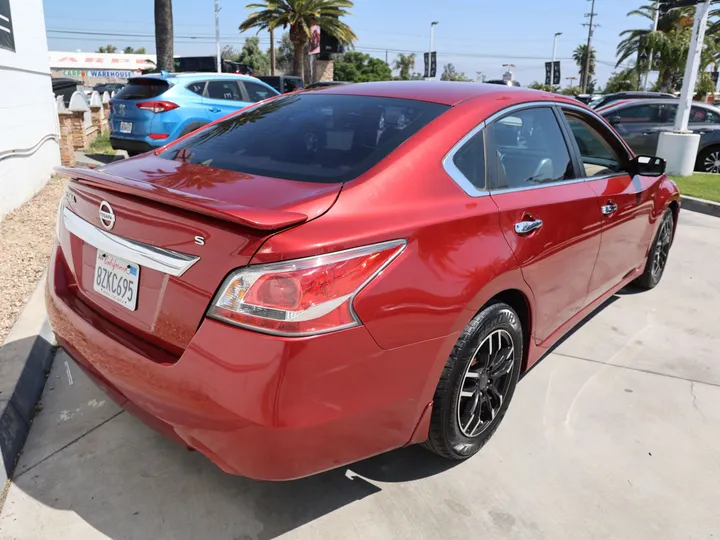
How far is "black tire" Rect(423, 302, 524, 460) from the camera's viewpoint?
233cm

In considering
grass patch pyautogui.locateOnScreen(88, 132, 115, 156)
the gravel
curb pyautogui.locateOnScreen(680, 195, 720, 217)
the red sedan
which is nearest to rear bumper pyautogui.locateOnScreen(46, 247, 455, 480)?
the red sedan

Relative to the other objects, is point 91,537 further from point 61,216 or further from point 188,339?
point 61,216

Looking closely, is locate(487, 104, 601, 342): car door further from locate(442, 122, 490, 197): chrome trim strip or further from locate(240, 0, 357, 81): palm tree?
locate(240, 0, 357, 81): palm tree

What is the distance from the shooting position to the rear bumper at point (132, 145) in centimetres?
962

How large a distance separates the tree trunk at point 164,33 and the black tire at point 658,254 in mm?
14865

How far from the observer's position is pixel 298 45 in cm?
3269

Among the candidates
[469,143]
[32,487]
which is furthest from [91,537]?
[469,143]

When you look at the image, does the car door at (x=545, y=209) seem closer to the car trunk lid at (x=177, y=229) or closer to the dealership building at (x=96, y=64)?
the car trunk lid at (x=177, y=229)

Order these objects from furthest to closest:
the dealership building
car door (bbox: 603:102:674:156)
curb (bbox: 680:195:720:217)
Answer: the dealership building < car door (bbox: 603:102:674:156) < curb (bbox: 680:195:720:217)

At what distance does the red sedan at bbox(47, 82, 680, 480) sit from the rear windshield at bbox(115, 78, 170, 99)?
24.2 feet

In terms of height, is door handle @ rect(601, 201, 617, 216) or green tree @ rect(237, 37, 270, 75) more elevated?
green tree @ rect(237, 37, 270, 75)

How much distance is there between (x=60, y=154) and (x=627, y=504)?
9.79 m

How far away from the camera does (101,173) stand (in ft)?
7.98

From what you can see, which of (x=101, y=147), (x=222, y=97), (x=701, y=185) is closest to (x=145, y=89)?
(x=222, y=97)
